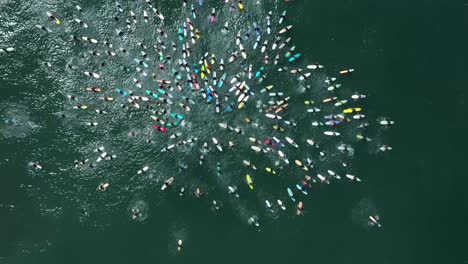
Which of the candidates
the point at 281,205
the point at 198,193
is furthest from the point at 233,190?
the point at 281,205

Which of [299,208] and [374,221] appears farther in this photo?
[374,221]

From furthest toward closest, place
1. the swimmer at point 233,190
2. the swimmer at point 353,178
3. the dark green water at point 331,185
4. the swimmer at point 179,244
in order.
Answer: the swimmer at point 353,178 < the dark green water at point 331,185 < the swimmer at point 179,244 < the swimmer at point 233,190

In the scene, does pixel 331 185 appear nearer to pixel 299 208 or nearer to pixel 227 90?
pixel 299 208

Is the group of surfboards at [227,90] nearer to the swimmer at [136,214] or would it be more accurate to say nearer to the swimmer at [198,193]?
the swimmer at [198,193]

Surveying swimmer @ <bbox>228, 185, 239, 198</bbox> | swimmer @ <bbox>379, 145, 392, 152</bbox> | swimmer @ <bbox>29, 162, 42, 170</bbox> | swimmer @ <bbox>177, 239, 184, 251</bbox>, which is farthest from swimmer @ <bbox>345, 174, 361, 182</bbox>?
swimmer @ <bbox>29, 162, 42, 170</bbox>

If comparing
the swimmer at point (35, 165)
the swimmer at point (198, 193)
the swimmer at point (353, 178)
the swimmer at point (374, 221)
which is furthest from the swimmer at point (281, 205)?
the swimmer at point (35, 165)

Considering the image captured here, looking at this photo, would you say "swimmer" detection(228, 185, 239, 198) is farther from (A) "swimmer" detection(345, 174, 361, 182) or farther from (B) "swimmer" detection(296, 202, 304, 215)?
(A) "swimmer" detection(345, 174, 361, 182)

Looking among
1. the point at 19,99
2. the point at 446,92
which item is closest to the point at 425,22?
the point at 446,92

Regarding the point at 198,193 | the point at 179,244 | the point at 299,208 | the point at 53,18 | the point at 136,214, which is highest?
the point at 53,18

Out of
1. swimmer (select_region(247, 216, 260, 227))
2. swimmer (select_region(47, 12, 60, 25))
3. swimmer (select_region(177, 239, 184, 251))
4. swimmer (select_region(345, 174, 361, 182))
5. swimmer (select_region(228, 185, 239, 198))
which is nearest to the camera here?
swimmer (select_region(228, 185, 239, 198))

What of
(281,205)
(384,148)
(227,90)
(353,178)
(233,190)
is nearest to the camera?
(233,190)
